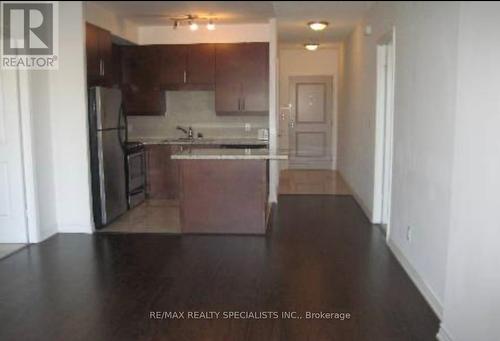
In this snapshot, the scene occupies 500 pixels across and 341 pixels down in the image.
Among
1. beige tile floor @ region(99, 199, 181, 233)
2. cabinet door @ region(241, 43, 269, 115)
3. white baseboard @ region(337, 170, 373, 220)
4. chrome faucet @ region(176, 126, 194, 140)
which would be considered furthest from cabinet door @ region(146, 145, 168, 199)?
white baseboard @ region(337, 170, 373, 220)

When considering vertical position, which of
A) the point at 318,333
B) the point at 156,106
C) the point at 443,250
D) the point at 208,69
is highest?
the point at 208,69

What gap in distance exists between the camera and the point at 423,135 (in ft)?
10.1

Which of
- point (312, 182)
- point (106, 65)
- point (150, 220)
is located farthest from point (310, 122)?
point (106, 65)

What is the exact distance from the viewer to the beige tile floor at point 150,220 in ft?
15.6

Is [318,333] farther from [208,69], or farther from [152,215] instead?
[208,69]

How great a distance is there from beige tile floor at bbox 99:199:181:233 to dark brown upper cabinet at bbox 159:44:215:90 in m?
1.65

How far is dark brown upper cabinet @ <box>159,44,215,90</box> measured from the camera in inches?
238

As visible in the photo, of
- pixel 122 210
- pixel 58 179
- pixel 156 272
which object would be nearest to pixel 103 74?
pixel 58 179

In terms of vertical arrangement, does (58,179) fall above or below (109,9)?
below

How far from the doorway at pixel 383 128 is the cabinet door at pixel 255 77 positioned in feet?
5.43

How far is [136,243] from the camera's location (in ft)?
14.0

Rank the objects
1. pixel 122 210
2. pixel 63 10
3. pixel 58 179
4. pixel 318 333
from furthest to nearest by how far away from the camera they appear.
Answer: pixel 122 210, pixel 58 179, pixel 318 333, pixel 63 10

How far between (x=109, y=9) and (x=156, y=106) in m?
5.20

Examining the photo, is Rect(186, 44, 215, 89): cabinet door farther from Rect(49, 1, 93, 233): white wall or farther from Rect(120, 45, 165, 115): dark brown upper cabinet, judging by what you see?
Rect(49, 1, 93, 233): white wall
